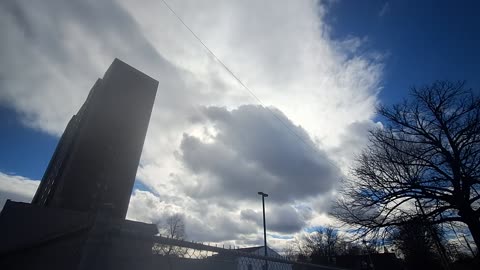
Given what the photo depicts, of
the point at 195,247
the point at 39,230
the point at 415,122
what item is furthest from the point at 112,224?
the point at 39,230

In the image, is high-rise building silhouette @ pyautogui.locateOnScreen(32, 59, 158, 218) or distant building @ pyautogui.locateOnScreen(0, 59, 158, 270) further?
high-rise building silhouette @ pyautogui.locateOnScreen(32, 59, 158, 218)

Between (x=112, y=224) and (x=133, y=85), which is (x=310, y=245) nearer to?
(x=133, y=85)

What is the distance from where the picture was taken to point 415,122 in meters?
9.53

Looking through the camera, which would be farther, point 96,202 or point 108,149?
point 108,149

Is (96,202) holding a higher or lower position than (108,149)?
lower

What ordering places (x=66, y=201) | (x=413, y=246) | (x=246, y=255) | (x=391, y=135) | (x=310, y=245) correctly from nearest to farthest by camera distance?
(x=246, y=255)
(x=391, y=135)
(x=413, y=246)
(x=66, y=201)
(x=310, y=245)

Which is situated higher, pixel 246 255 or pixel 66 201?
pixel 66 201

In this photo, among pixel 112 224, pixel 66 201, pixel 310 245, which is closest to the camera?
pixel 112 224

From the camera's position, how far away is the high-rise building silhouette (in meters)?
20.5

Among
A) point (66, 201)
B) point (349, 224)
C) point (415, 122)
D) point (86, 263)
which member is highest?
point (415, 122)

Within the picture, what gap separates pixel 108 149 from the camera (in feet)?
77.2

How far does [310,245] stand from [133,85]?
1846 inches

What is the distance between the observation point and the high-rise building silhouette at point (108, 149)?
67.2 feet

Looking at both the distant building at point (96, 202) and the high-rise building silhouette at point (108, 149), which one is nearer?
the distant building at point (96, 202)
